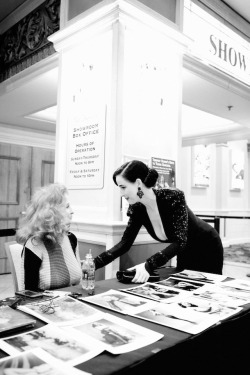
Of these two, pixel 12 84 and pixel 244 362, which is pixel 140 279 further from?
pixel 12 84

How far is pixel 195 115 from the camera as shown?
7.09 meters

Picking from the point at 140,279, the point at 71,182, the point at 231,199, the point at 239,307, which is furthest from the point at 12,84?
the point at 231,199

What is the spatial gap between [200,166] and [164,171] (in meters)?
6.08

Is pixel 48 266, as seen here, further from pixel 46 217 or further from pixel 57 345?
pixel 57 345

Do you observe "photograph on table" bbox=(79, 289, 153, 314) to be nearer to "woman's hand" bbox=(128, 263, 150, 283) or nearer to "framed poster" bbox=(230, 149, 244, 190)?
"woman's hand" bbox=(128, 263, 150, 283)

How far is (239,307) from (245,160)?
9565 mm

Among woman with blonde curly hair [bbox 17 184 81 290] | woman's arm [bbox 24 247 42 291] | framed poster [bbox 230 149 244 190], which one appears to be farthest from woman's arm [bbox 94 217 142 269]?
framed poster [bbox 230 149 244 190]

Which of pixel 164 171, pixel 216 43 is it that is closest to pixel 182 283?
pixel 164 171

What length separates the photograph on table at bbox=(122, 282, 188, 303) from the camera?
1475 millimetres

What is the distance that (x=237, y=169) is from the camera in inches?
390

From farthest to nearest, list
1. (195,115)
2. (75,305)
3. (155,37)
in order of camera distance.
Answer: (195,115), (155,37), (75,305)

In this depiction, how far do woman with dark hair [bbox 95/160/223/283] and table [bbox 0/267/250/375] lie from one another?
23.0 inches

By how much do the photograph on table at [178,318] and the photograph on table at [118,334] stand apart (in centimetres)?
10

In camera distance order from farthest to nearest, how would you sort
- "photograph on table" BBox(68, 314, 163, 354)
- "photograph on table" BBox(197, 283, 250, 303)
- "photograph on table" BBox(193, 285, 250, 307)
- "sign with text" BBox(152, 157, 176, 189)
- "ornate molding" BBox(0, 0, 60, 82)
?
1. "ornate molding" BBox(0, 0, 60, 82)
2. "sign with text" BBox(152, 157, 176, 189)
3. "photograph on table" BBox(197, 283, 250, 303)
4. "photograph on table" BBox(193, 285, 250, 307)
5. "photograph on table" BBox(68, 314, 163, 354)
